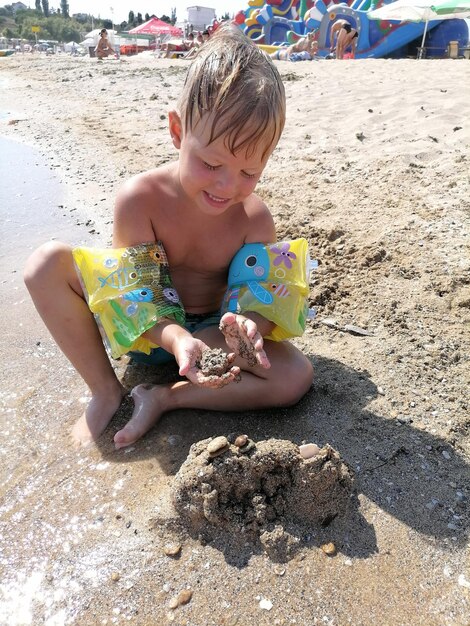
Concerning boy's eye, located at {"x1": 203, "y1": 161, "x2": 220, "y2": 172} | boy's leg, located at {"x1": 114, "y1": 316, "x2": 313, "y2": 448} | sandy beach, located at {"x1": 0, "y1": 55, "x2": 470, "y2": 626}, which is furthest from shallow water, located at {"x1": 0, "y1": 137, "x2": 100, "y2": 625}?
boy's eye, located at {"x1": 203, "y1": 161, "x2": 220, "y2": 172}

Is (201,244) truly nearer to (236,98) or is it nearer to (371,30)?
(236,98)

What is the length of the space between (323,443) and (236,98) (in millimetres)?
1116

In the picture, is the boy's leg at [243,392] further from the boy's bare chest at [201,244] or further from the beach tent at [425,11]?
the beach tent at [425,11]

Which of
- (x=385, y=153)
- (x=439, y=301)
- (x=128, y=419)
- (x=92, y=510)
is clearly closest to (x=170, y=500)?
(x=92, y=510)

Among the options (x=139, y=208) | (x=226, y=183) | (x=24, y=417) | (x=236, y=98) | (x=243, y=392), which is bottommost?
(x=24, y=417)

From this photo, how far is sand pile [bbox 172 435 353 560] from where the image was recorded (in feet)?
4.75

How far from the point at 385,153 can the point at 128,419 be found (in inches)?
128

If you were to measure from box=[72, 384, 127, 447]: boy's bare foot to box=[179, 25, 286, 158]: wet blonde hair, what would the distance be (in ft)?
3.23

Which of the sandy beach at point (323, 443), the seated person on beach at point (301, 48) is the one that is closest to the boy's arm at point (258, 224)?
the sandy beach at point (323, 443)

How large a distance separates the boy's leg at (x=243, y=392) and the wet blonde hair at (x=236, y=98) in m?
0.74

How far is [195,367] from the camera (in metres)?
1.59

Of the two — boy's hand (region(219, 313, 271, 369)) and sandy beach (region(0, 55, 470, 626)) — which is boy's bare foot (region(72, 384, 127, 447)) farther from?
boy's hand (region(219, 313, 271, 369))

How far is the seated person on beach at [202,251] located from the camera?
1.61 metres

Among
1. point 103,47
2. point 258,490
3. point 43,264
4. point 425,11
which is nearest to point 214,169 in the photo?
point 43,264
